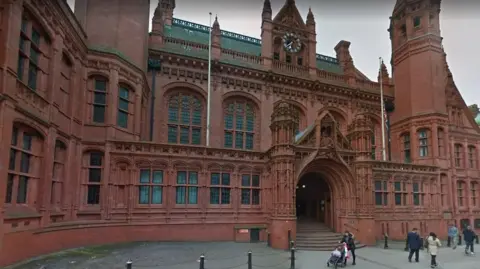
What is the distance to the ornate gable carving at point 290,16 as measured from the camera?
31.8 metres

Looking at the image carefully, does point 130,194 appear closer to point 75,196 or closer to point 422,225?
point 75,196

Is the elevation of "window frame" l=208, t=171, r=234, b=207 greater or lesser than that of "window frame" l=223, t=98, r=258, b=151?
lesser

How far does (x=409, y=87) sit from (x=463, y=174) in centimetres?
967

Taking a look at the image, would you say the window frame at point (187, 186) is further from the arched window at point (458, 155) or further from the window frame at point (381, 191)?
the arched window at point (458, 155)

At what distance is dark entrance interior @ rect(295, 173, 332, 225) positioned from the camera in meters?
25.3

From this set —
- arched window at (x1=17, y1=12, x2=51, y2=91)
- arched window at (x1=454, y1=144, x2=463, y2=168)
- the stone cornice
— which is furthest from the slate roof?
arched window at (x1=454, y1=144, x2=463, y2=168)

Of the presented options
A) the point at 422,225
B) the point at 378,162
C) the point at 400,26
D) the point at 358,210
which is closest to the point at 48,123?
the point at 358,210

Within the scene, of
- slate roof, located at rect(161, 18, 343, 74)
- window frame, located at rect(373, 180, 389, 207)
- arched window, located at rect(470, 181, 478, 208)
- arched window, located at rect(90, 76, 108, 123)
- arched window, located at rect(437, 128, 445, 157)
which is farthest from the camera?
arched window, located at rect(470, 181, 478, 208)

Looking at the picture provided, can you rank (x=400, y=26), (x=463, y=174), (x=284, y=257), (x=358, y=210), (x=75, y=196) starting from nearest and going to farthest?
(x=284, y=257) → (x=75, y=196) → (x=358, y=210) → (x=463, y=174) → (x=400, y=26)

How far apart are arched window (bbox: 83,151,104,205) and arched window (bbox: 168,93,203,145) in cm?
715

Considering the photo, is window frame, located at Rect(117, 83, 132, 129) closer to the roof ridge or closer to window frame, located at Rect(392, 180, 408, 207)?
the roof ridge

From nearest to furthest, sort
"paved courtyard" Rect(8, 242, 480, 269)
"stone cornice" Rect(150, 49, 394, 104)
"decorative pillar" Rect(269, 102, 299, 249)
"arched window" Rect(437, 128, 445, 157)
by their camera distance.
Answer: "paved courtyard" Rect(8, 242, 480, 269) → "decorative pillar" Rect(269, 102, 299, 249) → "stone cornice" Rect(150, 49, 394, 104) → "arched window" Rect(437, 128, 445, 157)

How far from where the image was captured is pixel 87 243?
58.1 feet

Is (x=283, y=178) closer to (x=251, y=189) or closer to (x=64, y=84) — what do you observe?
(x=251, y=189)
